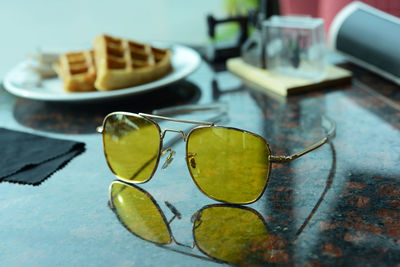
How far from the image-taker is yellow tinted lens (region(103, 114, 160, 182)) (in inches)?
26.4

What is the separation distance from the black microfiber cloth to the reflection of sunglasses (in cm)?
15

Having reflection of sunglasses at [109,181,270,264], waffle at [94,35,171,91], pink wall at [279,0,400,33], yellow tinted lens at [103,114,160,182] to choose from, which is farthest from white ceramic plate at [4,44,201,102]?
pink wall at [279,0,400,33]

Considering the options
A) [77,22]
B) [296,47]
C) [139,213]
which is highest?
[296,47]

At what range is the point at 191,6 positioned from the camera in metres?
3.45

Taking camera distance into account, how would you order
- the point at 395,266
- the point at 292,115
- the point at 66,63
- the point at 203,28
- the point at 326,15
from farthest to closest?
the point at 203,28, the point at 326,15, the point at 66,63, the point at 292,115, the point at 395,266

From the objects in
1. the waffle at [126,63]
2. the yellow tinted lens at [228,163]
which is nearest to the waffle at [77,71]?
the waffle at [126,63]

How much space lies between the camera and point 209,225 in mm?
565

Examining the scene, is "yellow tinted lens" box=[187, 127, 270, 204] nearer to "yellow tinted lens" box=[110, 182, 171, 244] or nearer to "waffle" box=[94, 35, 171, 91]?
"yellow tinted lens" box=[110, 182, 171, 244]

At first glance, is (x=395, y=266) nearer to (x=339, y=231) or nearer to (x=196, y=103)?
(x=339, y=231)

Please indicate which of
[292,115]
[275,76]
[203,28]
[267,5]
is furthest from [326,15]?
[203,28]

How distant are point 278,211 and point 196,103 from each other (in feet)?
1.44

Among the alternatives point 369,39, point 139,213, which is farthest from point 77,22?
point 139,213

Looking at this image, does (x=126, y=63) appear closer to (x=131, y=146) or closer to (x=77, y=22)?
(x=131, y=146)

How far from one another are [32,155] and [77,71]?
308 millimetres
